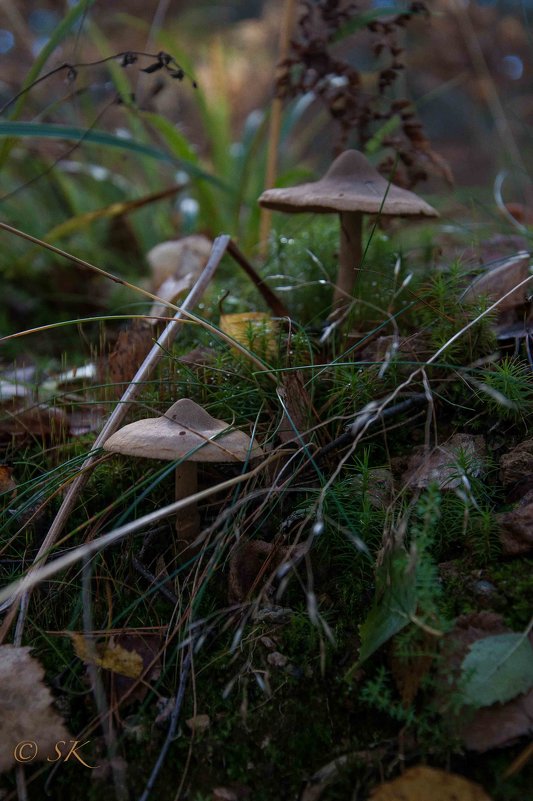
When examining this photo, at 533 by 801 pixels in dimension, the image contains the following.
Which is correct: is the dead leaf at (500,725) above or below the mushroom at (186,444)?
below

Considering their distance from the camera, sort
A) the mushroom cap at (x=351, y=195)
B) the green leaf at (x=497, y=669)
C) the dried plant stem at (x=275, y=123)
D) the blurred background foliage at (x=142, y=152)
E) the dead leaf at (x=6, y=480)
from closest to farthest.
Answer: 1. the green leaf at (x=497, y=669)
2. the dead leaf at (x=6, y=480)
3. the mushroom cap at (x=351, y=195)
4. the blurred background foliage at (x=142, y=152)
5. the dried plant stem at (x=275, y=123)

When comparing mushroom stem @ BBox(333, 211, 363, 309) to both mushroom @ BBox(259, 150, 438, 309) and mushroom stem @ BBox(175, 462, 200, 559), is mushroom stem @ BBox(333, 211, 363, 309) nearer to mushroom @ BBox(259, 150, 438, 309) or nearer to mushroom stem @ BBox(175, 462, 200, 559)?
mushroom @ BBox(259, 150, 438, 309)

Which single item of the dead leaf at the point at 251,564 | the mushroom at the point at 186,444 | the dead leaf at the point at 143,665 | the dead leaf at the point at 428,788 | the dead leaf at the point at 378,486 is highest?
the mushroom at the point at 186,444

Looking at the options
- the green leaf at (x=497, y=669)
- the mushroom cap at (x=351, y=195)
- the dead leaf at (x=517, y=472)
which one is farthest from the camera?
the mushroom cap at (x=351, y=195)

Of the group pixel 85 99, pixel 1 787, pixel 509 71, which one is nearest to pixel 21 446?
pixel 1 787

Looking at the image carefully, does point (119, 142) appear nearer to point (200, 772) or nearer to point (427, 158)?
point (427, 158)

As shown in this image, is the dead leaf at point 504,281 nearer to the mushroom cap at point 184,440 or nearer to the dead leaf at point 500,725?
the mushroom cap at point 184,440

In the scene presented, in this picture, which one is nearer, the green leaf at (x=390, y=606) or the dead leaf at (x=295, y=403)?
the green leaf at (x=390, y=606)

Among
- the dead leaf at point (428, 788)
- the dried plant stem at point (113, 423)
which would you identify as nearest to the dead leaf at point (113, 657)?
the dried plant stem at point (113, 423)
